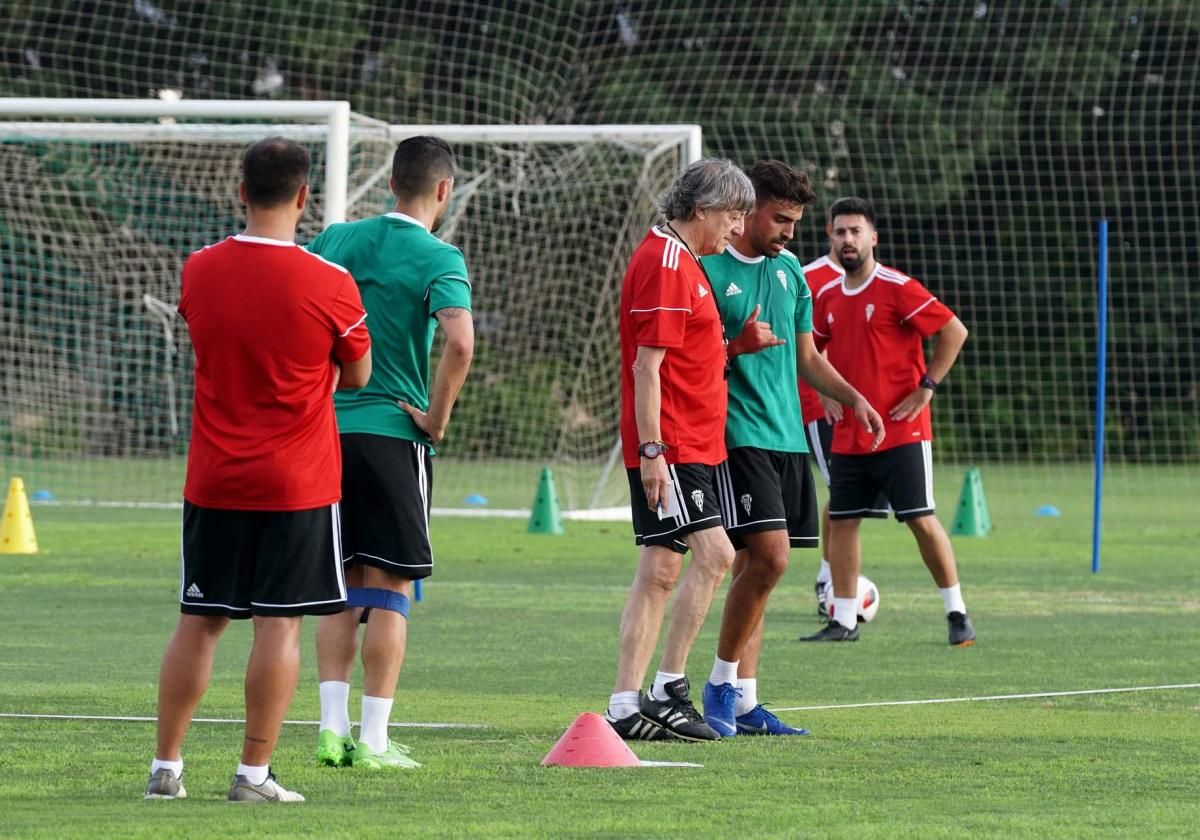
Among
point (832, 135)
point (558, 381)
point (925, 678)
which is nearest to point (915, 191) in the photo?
point (832, 135)

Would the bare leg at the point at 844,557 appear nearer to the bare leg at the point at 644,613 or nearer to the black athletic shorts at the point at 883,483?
the black athletic shorts at the point at 883,483

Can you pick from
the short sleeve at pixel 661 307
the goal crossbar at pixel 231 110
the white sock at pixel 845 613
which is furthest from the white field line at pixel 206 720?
the goal crossbar at pixel 231 110

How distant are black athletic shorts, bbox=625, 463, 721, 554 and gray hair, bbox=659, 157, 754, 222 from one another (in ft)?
2.72

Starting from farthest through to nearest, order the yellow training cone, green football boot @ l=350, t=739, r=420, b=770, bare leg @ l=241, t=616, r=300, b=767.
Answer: the yellow training cone → green football boot @ l=350, t=739, r=420, b=770 → bare leg @ l=241, t=616, r=300, b=767

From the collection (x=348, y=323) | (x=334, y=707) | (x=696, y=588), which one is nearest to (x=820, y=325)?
(x=696, y=588)

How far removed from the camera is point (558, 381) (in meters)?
24.5

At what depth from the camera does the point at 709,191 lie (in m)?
Answer: 6.59

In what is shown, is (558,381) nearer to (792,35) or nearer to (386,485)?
(792,35)

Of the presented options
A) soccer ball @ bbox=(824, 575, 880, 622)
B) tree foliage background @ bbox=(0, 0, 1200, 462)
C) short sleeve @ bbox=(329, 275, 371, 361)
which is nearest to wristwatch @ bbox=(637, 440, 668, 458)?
short sleeve @ bbox=(329, 275, 371, 361)

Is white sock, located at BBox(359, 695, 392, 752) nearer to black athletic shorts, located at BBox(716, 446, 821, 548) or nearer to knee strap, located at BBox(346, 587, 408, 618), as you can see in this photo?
knee strap, located at BBox(346, 587, 408, 618)

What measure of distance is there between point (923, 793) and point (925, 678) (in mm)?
3007

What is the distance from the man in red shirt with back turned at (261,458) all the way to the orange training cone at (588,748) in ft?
3.07

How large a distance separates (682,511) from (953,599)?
3599 millimetres

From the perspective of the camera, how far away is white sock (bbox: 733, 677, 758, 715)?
689 centimetres
